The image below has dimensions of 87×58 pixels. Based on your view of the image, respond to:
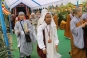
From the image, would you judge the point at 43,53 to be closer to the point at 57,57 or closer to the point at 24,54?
the point at 57,57

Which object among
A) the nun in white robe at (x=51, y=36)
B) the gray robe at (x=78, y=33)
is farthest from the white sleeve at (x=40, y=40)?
the gray robe at (x=78, y=33)

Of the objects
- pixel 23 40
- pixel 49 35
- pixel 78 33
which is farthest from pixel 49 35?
pixel 23 40

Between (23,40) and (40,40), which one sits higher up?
(40,40)

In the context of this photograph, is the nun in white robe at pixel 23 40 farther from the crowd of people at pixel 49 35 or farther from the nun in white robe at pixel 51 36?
the nun in white robe at pixel 51 36

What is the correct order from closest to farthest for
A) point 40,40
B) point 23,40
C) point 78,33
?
point 40,40
point 78,33
point 23,40

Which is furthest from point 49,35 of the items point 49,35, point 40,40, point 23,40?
point 23,40

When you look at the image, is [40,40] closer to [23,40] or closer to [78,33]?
[78,33]

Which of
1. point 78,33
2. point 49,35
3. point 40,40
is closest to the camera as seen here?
point 40,40

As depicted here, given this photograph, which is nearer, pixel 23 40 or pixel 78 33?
pixel 78 33

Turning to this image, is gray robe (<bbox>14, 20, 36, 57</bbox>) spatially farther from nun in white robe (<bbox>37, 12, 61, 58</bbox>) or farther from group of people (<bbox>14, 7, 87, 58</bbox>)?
nun in white robe (<bbox>37, 12, 61, 58</bbox>)

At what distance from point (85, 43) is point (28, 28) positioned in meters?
1.96

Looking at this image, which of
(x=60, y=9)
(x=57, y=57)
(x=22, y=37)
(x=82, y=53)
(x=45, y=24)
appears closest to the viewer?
(x=45, y=24)

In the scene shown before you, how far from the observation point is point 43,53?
12.8ft

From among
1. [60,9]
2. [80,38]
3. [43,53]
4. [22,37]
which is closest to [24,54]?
[22,37]
